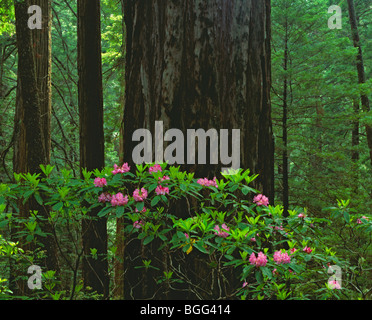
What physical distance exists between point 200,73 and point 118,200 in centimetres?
113

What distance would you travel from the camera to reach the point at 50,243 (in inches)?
211

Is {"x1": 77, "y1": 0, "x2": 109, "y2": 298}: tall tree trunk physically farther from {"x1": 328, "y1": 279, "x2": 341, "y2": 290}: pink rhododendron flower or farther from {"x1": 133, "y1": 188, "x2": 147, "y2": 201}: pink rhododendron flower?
{"x1": 328, "y1": 279, "x2": 341, "y2": 290}: pink rhododendron flower

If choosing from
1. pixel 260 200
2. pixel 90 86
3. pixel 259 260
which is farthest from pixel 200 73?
pixel 90 86

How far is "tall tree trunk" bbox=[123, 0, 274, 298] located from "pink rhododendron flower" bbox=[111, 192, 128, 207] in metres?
0.65

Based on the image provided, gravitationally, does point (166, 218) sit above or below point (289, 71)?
below

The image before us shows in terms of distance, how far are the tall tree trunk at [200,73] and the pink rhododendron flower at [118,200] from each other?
0.65 m

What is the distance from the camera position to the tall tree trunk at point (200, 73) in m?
2.92

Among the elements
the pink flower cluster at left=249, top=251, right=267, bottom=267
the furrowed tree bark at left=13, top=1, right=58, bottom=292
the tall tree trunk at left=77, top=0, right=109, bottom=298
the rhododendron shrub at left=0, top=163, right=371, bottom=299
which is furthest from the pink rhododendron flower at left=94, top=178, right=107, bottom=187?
the tall tree trunk at left=77, top=0, right=109, bottom=298

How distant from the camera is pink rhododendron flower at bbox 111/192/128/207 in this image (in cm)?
242

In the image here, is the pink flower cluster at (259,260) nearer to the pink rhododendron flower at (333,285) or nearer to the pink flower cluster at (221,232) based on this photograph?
the pink flower cluster at (221,232)
